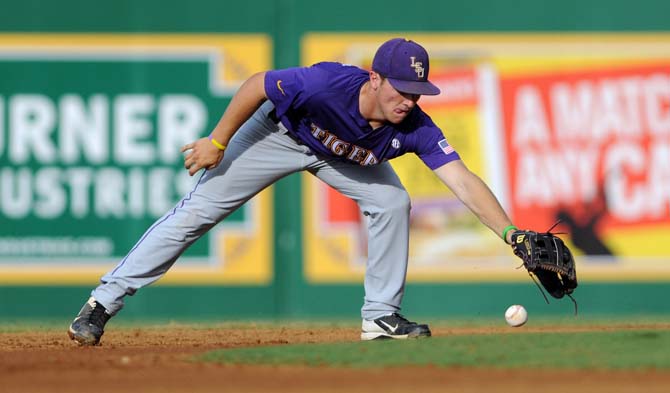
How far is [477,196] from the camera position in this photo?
18.7 feet

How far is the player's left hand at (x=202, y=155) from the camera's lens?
5809 millimetres

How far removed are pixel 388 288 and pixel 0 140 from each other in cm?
505

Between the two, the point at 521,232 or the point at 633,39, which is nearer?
the point at 521,232

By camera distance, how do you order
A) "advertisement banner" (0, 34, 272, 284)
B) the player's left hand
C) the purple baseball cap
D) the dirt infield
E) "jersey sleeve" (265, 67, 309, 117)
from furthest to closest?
"advertisement banner" (0, 34, 272, 284), the player's left hand, "jersey sleeve" (265, 67, 309, 117), the purple baseball cap, the dirt infield

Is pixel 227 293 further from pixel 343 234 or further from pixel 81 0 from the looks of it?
pixel 81 0

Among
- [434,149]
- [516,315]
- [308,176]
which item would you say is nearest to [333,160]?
[434,149]

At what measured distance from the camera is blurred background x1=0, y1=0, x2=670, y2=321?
9961 millimetres

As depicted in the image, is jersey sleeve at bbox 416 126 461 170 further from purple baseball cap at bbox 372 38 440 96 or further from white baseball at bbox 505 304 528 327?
white baseball at bbox 505 304 528 327

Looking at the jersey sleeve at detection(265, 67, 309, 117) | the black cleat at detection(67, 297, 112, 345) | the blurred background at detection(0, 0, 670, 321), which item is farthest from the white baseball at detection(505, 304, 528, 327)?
the blurred background at detection(0, 0, 670, 321)

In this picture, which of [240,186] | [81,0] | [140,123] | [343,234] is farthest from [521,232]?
[81,0]

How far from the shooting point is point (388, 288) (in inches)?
239

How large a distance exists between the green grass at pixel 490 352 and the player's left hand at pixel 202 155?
36.7 inches

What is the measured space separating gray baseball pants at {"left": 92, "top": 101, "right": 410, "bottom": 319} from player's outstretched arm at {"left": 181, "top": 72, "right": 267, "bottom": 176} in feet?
0.70

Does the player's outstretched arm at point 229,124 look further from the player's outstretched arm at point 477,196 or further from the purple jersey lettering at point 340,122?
the player's outstretched arm at point 477,196
